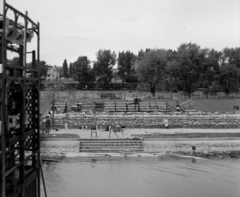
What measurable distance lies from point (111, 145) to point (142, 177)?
175 inches

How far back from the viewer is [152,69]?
48375 millimetres

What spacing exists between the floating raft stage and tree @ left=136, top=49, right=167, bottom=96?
30978 millimetres

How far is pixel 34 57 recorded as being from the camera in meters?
6.79

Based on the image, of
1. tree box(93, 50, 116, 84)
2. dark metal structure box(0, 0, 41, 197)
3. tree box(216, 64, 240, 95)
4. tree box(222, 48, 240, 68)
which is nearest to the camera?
dark metal structure box(0, 0, 41, 197)

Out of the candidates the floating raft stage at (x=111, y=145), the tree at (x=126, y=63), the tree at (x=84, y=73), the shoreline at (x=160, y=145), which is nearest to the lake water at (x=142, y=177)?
the shoreline at (x=160, y=145)

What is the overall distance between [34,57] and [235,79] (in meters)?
46.9

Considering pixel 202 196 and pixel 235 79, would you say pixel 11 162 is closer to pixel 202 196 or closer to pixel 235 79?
pixel 202 196

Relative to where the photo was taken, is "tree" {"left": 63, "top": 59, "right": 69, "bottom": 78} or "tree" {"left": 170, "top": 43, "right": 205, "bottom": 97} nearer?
"tree" {"left": 170, "top": 43, "right": 205, "bottom": 97}

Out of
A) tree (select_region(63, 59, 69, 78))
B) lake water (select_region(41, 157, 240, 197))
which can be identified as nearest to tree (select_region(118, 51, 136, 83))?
tree (select_region(63, 59, 69, 78))

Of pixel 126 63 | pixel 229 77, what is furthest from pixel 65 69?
pixel 229 77

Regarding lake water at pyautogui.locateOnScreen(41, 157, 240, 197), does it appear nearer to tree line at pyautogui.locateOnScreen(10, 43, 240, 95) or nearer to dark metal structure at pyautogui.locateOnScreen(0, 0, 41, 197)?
dark metal structure at pyautogui.locateOnScreen(0, 0, 41, 197)

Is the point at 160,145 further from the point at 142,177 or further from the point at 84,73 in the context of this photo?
the point at 84,73

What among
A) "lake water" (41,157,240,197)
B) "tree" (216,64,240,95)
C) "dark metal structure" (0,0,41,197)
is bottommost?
"lake water" (41,157,240,197)

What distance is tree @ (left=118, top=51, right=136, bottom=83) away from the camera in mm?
70750
